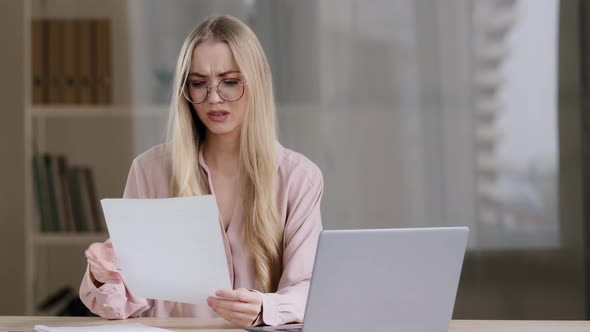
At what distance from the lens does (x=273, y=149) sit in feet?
6.73

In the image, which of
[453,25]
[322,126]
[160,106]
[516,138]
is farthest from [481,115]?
[160,106]

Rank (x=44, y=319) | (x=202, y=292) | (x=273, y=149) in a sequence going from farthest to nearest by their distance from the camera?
1. (x=273, y=149)
2. (x=44, y=319)
3. (x=202, y=292)

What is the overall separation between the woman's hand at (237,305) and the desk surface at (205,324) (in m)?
0.03

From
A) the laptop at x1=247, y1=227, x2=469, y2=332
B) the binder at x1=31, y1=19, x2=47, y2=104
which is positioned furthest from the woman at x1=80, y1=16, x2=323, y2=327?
the binder at x1=31, y1=19, x2=47, y2=104

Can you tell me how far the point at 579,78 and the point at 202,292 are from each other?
2512 millimetres

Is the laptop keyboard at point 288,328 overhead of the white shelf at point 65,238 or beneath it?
overhead

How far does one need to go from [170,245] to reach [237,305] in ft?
0.58

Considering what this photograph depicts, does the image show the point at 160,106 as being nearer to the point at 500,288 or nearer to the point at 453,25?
the point at 453,25

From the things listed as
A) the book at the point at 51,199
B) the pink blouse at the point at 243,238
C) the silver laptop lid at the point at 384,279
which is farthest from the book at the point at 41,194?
the silver laptop lid at the point at 384,279

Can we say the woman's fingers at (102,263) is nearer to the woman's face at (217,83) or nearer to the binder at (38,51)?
the woman's face at (217,83)

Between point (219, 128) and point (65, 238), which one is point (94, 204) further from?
point (219, 128)

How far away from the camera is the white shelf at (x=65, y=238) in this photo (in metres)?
3.63

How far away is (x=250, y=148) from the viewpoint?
80.0 inches

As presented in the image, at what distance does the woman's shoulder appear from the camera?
2.06 meters
